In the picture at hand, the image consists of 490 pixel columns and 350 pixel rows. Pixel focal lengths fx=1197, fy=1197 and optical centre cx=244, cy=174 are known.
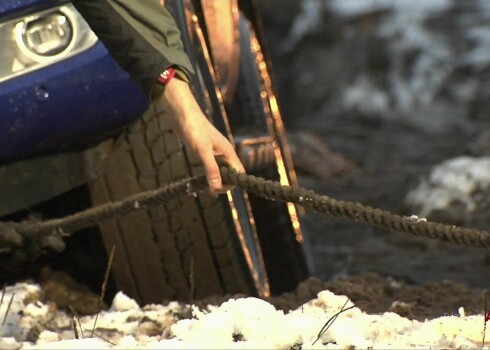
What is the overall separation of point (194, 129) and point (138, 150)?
0.81 metres

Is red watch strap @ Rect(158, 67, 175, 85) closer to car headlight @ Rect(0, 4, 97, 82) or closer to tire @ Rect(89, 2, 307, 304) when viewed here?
car headlight @ Rect(0, 4, 97, 82)

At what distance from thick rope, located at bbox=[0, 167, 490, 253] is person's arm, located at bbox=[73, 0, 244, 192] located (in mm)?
173

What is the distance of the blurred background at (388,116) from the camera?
5.12 metres

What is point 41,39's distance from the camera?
9.36ft

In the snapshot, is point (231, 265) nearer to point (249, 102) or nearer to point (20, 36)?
point (249, 102)

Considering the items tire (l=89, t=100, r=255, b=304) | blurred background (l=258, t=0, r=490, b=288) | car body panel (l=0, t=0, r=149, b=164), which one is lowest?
blurred background (l=258, t=0, r=490, b=288)

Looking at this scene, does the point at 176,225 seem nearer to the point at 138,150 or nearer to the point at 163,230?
the point at 163,230

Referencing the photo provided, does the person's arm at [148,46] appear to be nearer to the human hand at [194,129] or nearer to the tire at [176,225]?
the human hand at [194,129]

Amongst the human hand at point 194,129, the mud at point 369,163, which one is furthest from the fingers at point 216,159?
the mud at point 369,163

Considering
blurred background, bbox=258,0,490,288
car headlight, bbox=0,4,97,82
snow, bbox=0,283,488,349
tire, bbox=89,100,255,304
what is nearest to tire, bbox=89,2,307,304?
tire, bbox=89,100,255,304

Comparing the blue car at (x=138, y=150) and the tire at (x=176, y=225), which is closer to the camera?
the blue car at (x=138, y=150)

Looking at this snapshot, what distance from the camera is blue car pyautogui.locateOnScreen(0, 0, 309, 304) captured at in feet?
9.35

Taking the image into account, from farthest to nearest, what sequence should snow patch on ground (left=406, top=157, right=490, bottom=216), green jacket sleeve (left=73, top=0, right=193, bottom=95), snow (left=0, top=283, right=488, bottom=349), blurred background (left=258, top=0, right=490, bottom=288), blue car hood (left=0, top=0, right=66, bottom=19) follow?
snow patch on ground (left=406, top=157, right=490, bottom=216) → blurred background (left=258, top=0, right=490, bottom=288) → blue car hood (left=0, top=0, right=66, bottom=19) → green jacket sleeve (left=73, top=0, right=193, bottom=95) → snow (left=0, top=283, right=488, bottom=349)

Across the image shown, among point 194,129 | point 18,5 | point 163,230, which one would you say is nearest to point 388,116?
point 163,230
